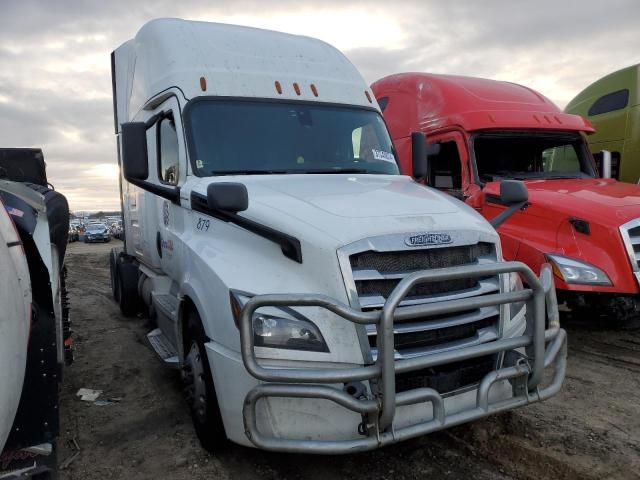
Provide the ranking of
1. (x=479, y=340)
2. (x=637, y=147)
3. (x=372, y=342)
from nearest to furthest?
1. (x=372, y=342)
2. (x=479, y=340)
3. (x=637, y=147)

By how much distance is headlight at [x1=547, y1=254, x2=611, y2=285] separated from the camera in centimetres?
481

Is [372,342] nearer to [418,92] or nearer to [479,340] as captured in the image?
[479,340]

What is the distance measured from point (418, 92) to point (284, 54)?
302cm

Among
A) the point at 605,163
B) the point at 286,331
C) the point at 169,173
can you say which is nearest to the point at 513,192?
the point at 286,331

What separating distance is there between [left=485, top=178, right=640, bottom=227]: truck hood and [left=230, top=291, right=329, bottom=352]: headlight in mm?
3586

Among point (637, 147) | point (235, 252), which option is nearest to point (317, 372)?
point (235, 252)

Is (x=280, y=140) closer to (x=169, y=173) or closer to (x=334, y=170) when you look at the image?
(x=334, y=170)

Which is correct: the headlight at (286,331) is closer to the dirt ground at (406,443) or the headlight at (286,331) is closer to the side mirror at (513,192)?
the dirt ground at (406,443)

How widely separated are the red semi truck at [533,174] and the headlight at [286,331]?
289cm

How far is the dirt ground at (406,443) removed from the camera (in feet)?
10.3

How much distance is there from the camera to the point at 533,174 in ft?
21.2

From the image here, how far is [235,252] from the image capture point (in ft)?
10.3

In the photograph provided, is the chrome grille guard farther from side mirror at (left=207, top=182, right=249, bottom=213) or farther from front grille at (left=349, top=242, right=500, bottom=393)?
side mirror at (left=207, top=182, right=249, bottom=213)

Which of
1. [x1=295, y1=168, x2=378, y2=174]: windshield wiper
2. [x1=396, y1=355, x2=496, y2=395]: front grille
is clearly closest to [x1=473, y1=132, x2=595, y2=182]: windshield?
[x1=295, y1=168, x2=378, y2=174]: windshield wiper
